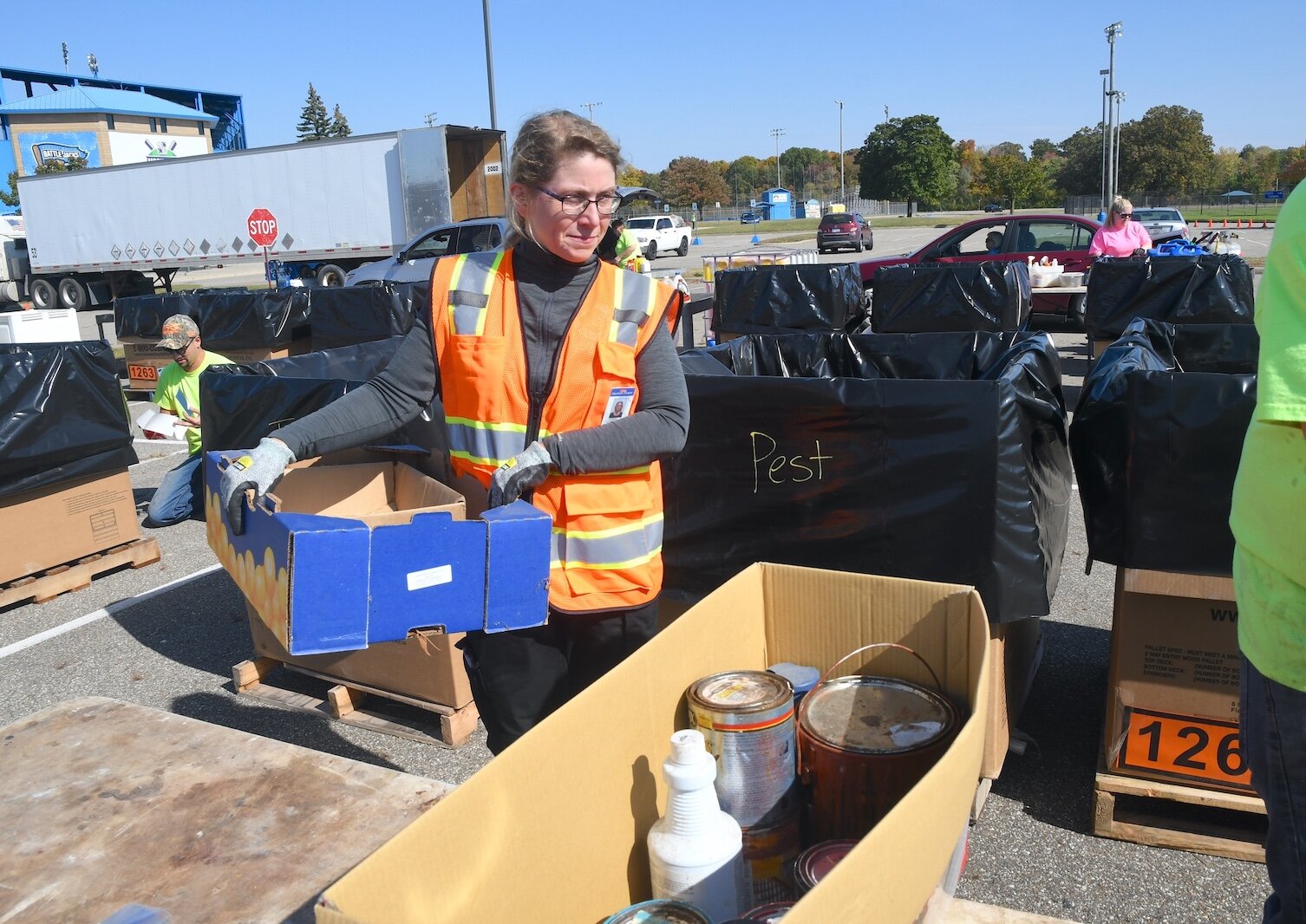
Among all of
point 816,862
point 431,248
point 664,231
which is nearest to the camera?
point 816,862

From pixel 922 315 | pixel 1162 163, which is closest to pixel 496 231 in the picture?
pixel 922 315

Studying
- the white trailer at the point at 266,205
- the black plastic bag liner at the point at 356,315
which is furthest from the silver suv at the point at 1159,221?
the black plastic bag liner at the point at 356,315

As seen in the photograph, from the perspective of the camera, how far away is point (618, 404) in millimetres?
2020

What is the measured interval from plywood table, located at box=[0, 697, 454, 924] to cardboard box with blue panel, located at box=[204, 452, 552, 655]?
0.78 ft

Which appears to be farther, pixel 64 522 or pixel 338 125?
pixel 338 125

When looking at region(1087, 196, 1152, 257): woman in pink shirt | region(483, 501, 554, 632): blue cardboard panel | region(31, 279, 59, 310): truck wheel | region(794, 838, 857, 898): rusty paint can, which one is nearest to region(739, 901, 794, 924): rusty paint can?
region(794, 838, 857, 898): rusty paint can

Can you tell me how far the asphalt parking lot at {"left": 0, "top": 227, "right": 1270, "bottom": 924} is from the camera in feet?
8.75

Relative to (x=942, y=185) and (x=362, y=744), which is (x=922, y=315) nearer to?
(x=362, y=744)

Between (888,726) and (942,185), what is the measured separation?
8128 centimetres

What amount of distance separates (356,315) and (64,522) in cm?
516

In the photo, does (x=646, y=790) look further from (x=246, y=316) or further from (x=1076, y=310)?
(x=1076, y=310)

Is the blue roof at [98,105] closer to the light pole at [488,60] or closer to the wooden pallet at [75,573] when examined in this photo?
the light pole at [488,60]

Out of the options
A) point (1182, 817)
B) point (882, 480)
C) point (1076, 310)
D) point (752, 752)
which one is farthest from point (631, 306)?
point (1076, 310)

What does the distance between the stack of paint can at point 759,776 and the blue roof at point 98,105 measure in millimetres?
77437
